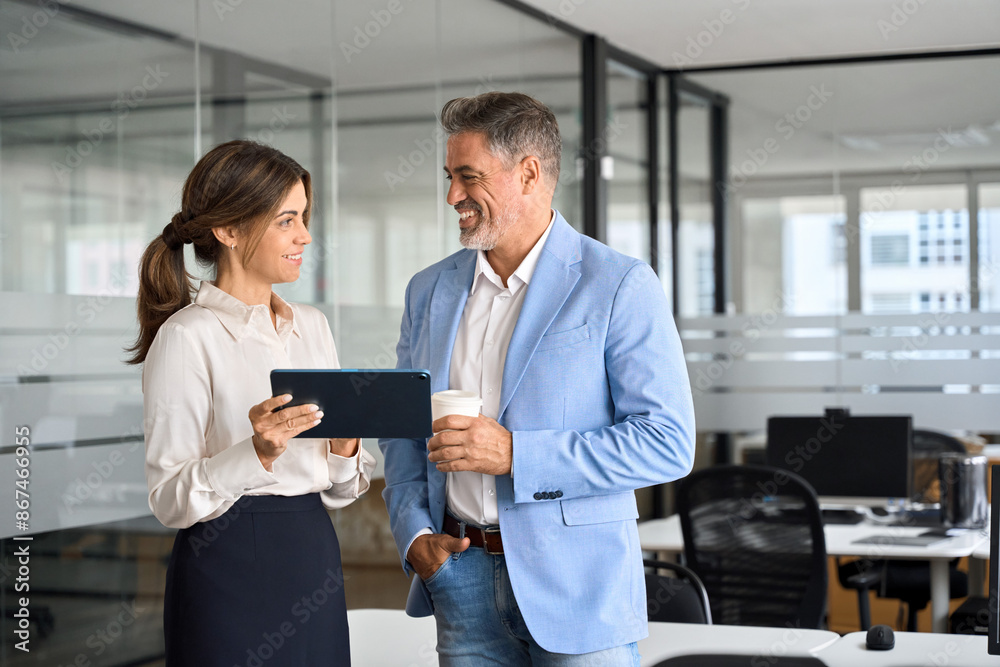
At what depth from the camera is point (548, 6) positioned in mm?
5262

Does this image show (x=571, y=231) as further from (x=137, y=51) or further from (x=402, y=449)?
(x=137, y=51)

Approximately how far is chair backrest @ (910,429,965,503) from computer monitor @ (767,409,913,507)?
0.54 m

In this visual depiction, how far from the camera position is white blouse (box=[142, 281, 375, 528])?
1.67 metres

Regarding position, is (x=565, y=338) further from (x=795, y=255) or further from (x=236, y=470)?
(x=795, y=255)

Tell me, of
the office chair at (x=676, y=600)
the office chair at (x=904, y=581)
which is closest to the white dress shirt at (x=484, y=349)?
the office chair at (x=676, y=600)

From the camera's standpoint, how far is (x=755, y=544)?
3.50 metres

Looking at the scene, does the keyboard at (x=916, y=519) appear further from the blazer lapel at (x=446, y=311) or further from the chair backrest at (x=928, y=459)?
the blazer lapel at (x=446, y=311)

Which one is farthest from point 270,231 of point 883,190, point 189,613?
point 883,190

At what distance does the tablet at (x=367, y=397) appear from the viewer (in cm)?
155

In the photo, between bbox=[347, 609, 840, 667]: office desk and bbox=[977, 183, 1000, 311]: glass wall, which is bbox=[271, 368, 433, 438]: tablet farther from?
bbox=[977, 183, 1000, 311]: glass wall

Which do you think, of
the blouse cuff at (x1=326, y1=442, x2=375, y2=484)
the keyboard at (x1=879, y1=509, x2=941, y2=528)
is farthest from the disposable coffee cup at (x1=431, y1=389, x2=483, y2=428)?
the keyboard at (x1=879, y1=509, x2=941, y2=528)

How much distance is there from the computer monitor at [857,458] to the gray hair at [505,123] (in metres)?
2.86

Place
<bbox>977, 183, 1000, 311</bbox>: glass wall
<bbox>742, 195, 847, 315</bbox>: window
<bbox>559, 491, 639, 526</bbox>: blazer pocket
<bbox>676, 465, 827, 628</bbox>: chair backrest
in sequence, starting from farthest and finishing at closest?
<bbox>742, 195, 847, 315</bbox>: window → <bbox>977, 183, 1000, 311</bbox>: glass wall → <bbox>676, 465, 827, 628</bbox>: chair backrest → <bbox>559, 491, 639, 526</bbox>: blazer pocket

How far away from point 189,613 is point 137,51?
197cm
